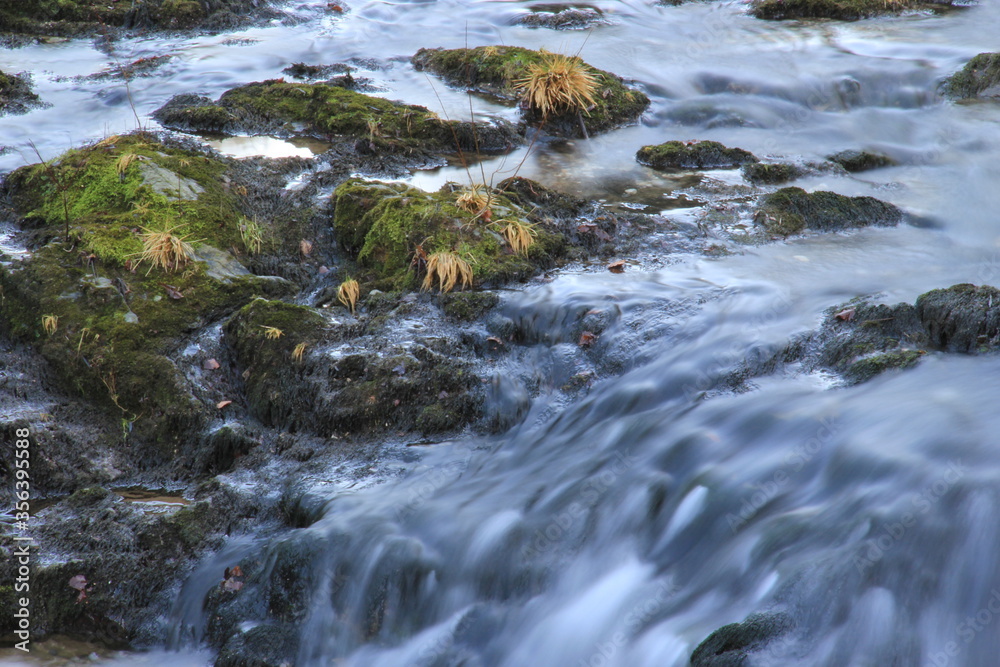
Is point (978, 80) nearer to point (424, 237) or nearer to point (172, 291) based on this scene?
point (424, 237)

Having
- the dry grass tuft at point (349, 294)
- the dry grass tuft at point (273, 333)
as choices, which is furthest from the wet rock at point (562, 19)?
the dry grass tuft at point (273, 333)

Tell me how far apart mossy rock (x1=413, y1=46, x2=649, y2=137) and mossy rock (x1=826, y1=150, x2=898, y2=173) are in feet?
9.21

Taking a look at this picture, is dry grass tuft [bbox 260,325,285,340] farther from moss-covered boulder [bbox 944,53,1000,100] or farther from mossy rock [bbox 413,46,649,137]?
moss-covered boulder [bbox 944,53,1000,100]

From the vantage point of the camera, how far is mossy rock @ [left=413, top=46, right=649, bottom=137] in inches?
385

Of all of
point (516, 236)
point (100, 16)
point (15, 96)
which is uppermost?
point (100, 16)

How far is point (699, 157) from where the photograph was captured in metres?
8.81

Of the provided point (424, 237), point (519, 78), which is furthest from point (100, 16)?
point (424, 237)

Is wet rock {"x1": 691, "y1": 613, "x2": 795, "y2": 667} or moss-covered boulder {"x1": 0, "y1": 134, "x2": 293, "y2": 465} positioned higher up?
moss-covered boulder {"x1": 0, "y1": 134, "x2": 293, "y2": 465}

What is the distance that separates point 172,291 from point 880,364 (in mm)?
5408

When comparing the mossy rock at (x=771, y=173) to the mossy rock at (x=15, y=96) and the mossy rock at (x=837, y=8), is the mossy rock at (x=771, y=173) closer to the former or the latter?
the mossy rock at (x=837, y=8)

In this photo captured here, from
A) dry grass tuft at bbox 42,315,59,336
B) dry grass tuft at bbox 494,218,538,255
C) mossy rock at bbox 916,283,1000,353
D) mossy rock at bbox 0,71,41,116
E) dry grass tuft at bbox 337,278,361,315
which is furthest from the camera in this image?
mossy rock at bbox 0,71,41,116

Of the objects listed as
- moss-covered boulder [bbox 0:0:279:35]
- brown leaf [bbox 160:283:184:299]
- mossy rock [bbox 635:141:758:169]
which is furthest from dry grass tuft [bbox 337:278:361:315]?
A: moss-covered boulder [bbox 0:0:279:35]

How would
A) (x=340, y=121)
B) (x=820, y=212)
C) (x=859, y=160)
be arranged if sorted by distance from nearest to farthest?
(x=820, y=212) < (x=859, y=160) < (x=340, y=121)

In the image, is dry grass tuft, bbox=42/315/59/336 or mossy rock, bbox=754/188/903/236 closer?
dry grass tuft, bbox=42/315/59/336
